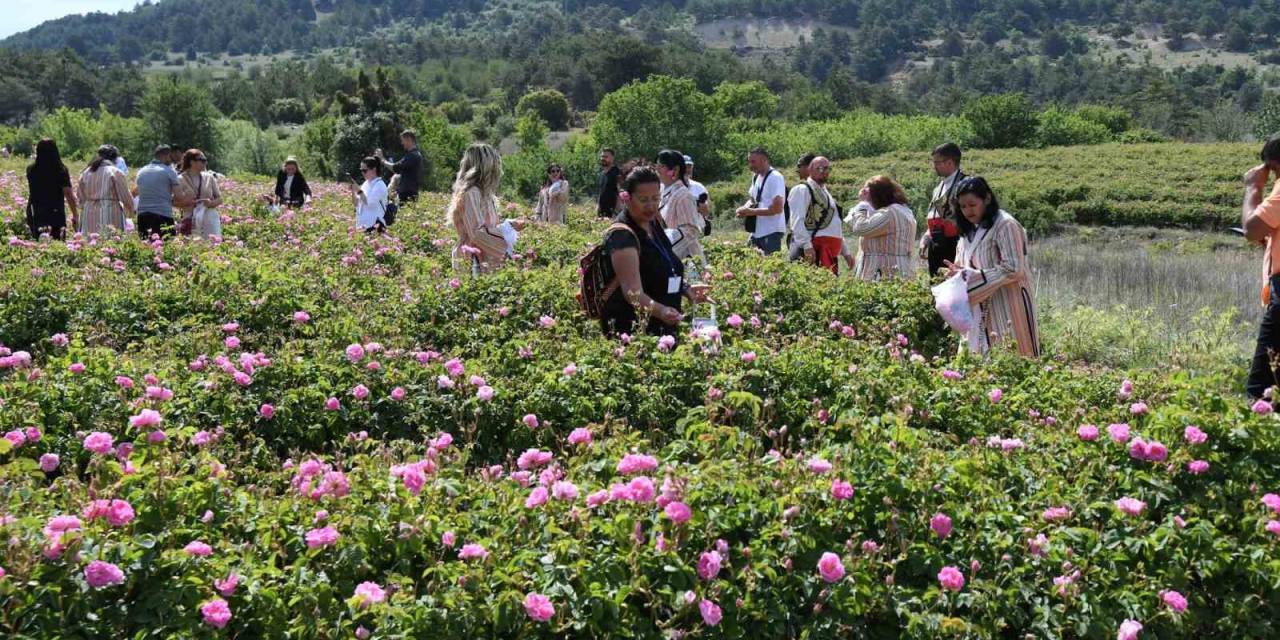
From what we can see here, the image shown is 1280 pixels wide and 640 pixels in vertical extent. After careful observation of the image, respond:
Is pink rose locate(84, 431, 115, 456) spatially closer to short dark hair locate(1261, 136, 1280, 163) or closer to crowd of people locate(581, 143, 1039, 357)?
crowd of people locate(581, 143, 1039, 357)

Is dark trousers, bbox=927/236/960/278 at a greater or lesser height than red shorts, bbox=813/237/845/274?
greater

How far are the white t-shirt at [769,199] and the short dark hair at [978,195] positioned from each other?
11.0ft

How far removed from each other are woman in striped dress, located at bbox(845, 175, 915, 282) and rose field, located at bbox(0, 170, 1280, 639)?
9.22ft

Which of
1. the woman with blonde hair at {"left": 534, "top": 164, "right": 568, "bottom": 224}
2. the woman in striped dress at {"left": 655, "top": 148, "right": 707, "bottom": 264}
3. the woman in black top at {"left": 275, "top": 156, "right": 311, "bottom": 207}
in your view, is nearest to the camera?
the woman in striped dress at {"left": 655, "top": 148, "right": 707, "bottom": 264}

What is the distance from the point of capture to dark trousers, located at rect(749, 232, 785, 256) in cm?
1037

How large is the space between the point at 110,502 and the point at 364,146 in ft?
142

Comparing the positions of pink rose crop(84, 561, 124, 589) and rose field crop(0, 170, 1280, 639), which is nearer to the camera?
pink rose crop(84, 561, 124, 589)

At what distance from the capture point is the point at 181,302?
683 cm

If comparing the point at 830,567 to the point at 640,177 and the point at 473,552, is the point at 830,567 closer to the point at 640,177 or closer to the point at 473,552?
the point at 473,552

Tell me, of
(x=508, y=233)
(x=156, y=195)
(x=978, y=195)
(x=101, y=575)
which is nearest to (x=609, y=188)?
(x=156, y=195)

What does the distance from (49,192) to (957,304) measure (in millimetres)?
8933

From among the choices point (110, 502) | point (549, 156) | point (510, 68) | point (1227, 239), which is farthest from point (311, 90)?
point (110, 502)

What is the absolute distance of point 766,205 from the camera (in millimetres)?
10039

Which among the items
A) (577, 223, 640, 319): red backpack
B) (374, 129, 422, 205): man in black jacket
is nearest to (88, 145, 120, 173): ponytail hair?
(374, 129, 422, 205): man in black jacket
